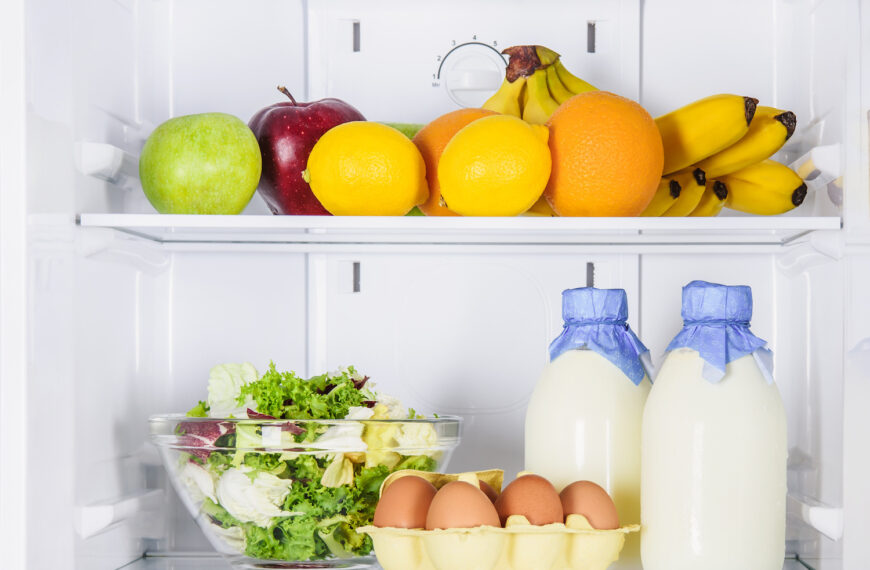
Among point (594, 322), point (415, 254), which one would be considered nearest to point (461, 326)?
point (415, 254)

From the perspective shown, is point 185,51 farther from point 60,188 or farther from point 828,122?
point 828,122

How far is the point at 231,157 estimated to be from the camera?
965 mm

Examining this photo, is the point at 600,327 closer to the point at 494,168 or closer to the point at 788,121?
the point at 494,168

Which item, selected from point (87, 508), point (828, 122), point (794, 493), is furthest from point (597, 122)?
point (87, 508)

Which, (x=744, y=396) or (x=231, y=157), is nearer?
(x=744, y=396)

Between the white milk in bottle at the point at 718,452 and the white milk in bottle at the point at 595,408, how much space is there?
0.21 feet

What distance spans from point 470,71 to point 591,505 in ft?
1.96

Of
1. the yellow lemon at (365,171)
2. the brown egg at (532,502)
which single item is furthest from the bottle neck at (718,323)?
the yellow lemon at (365,171)

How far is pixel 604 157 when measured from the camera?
0.90 meters

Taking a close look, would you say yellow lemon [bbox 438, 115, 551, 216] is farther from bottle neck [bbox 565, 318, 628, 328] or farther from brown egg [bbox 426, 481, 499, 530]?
brown egg [bbox 426, 481, 499, 530]

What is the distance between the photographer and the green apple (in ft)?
3.15

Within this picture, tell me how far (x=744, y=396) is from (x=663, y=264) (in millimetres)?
359

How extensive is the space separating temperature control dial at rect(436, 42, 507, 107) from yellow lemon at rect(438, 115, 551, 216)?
0.84 ft

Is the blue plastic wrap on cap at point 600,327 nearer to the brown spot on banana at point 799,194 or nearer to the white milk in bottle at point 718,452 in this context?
the white milk in bottle at point 718,452
